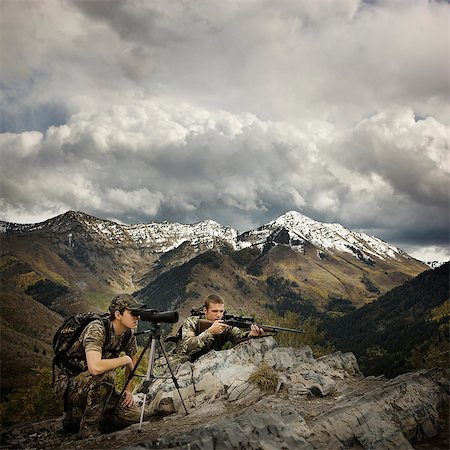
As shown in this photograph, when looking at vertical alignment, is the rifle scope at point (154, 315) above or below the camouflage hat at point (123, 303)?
below

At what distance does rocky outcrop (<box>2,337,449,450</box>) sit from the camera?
6.86m

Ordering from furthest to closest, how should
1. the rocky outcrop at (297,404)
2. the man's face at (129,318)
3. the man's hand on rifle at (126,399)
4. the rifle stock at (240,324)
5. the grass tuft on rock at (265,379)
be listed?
the rifle stock at (240,324), the grass tuft on rock at (265,379), the man's hand on rifle at (126,399), the man's face at (129,318), the rocky outcrop at (297,404)

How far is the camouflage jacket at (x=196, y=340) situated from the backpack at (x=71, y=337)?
544 cm

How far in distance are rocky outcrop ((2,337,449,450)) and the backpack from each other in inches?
64.2

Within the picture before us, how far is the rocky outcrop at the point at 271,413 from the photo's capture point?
22.5 ft

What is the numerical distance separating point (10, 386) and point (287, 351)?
223324mm

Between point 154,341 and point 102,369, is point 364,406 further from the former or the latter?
point 102,369

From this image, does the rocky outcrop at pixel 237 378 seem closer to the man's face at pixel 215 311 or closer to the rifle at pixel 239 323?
the rifle at pixel 239 323

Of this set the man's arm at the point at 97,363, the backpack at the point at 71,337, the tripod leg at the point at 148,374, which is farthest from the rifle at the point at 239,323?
the man's arm at the point at 97,363

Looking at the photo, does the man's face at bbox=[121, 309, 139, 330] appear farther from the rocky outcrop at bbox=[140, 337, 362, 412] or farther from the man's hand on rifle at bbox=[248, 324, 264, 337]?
the man's hand on rifle at bbox=[248, 324, 264, 337]

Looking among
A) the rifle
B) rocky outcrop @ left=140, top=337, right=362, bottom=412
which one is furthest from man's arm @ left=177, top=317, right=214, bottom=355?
rocky outcrop @ left=140, top=337, right=362, bottom=412

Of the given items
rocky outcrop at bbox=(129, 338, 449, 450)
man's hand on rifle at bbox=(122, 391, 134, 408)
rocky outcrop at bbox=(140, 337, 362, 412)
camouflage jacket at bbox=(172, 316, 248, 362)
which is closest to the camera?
rocky outcrop at bbox=(129, 338, 449, 450)

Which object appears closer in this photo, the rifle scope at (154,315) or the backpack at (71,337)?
the rifle scope at (154,315)

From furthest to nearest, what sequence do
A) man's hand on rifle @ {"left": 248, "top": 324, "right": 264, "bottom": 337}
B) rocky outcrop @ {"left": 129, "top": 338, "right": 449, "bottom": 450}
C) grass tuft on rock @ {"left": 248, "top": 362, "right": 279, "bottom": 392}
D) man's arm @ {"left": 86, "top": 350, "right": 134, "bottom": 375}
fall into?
man's hand on rifle @ {"left": 248, "top": 324, "right": 264, "bottom": 337}
grass tuft on rock @ {"left": 248, "top": 362, "right": 279, "bottom": 392}
man's arm @ {"left": 86, "top": 350, "right": 134, "bottom": 375}
rocky outcrop @ {"left": 129, "top": 338, "right": 449, "bottom": 450}
